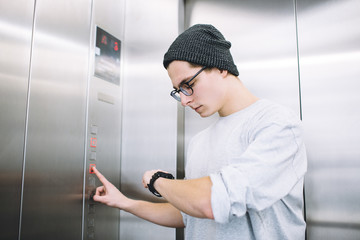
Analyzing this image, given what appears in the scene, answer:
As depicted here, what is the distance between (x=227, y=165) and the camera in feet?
4.00

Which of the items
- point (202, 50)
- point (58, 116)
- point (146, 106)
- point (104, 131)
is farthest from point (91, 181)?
point (202, 50)

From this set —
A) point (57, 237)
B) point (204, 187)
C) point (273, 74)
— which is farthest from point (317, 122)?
point (57, 237)

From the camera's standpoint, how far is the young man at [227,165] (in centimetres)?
97

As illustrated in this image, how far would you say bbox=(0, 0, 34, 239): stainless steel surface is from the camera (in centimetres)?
130

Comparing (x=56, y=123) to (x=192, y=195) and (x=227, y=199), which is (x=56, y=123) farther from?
(x=227, y=199)

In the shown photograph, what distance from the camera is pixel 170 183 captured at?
1095 millimetres

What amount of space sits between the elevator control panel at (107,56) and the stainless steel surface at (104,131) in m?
0.03

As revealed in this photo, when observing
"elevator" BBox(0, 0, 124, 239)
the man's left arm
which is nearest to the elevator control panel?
"elevator" BBox(0, 0, 124, 239)

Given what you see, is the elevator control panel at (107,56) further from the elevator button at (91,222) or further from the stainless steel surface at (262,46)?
the elevator button at (91,222)

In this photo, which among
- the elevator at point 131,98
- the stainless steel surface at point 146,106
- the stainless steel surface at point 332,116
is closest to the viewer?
the elevator at point 131,98

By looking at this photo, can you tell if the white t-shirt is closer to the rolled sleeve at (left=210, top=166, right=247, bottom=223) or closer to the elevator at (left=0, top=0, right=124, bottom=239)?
the rolled sleeve at (left=210, top=166, right=247, bottom=223)

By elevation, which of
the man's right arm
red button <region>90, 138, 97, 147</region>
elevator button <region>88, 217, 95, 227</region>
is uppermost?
red button <region>90, 138, 97, 147</region>

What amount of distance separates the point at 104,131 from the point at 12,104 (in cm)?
65

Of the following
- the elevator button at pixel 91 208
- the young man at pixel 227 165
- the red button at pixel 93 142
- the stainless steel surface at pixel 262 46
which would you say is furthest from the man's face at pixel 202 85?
the elevator button at pixel 91 208
